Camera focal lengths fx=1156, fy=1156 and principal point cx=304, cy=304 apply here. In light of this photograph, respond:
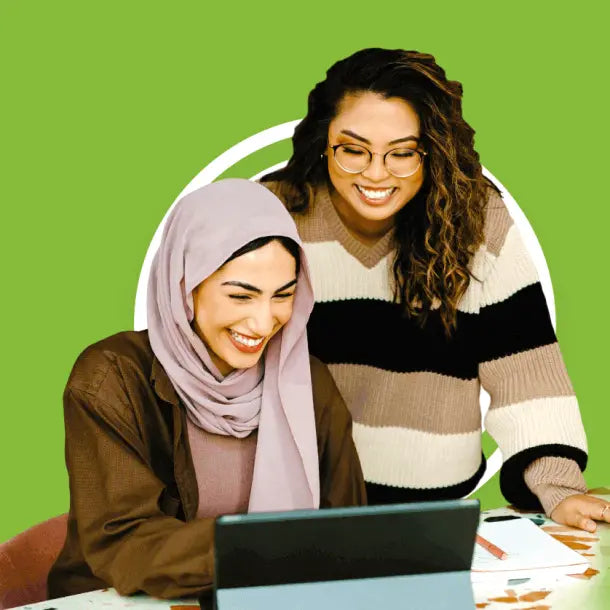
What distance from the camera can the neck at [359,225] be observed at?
316 centimetres

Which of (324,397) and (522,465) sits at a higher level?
(324,397)

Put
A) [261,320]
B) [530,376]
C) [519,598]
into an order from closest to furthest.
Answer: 1. [519,598]
2. [261,320]
3. [530,376]

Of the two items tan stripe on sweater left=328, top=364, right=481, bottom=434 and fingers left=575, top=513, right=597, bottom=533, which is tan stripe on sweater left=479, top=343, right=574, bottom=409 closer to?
tan stripe on sweater left=328, top=364, right=481, bottom=434

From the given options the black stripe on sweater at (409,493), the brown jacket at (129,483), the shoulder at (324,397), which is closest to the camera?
the brown jacket at (129,483)

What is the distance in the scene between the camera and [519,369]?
10.1 feet

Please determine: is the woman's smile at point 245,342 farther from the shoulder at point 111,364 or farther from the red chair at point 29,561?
the red chair at point 29,561

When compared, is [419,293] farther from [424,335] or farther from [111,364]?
[111,364]

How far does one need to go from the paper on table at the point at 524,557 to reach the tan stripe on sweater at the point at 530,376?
475 millimetres

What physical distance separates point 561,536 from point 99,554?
1051 mm

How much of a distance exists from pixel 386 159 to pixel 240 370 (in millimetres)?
705

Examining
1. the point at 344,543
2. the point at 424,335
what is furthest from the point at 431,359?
the point at 344,543

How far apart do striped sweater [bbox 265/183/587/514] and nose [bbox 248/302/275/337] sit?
76 centimetres

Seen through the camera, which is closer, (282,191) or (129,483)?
(129,483)

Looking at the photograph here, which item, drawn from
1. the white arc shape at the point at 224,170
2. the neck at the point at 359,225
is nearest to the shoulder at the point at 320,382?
the neck at the point at 359,225
